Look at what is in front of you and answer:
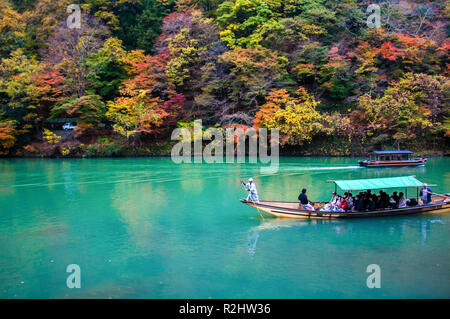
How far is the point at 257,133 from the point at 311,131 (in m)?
5.40

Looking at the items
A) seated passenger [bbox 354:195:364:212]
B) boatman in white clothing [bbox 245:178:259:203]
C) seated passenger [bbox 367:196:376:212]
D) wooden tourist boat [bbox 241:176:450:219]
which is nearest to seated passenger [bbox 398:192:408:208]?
wooden tourist boat [bbox 241:176:450:219]

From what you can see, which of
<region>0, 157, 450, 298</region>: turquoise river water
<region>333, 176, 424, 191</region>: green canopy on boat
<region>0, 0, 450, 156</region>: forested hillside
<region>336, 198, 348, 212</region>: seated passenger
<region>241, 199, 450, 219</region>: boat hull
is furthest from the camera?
<region>0, 0, 450, 156</region>: forested hillside

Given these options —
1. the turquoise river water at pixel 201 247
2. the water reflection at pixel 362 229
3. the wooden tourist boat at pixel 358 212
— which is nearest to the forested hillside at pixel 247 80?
the turquoise river water at pixel 201 247

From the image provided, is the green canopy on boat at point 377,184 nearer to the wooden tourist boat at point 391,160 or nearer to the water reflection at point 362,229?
the water reflection at point 362,229

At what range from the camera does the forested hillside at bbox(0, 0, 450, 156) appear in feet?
115

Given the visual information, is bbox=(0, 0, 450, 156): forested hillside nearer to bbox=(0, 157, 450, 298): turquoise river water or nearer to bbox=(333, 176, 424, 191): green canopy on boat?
bbox=(0, 157, 450, 298): turquoise river water

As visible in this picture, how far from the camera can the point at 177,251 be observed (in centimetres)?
1153

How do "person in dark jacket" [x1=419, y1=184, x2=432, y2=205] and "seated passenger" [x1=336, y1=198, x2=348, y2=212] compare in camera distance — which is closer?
"seated passenger" [x1=336, y1=198, x2=348, y2=212]

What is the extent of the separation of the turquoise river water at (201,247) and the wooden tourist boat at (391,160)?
6.15 m

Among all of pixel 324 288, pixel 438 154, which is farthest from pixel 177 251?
pixel 438 154

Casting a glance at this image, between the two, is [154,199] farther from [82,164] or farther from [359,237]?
[82,164]

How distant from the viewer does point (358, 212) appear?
567 inches

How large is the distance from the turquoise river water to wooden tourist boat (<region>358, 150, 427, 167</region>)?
6.15 metres

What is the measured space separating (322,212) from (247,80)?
2479 cm
